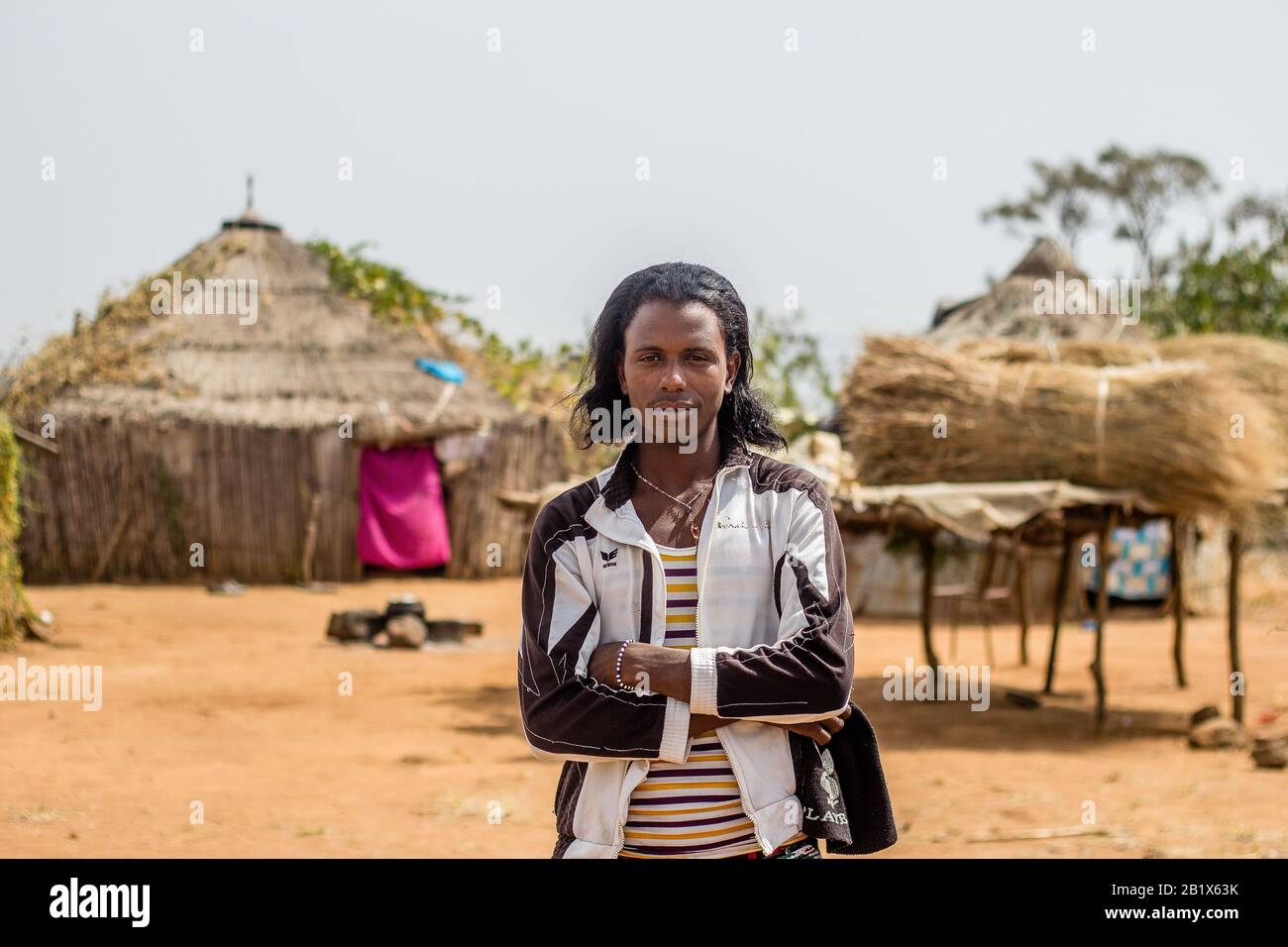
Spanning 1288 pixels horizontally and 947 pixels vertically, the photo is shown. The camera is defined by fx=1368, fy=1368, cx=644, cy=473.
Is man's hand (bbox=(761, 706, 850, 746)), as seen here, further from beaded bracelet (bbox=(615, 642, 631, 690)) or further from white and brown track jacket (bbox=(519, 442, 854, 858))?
beaded bracelet (bbox=(615, 642, 631, 690))

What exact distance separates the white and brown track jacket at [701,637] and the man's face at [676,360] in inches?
5.1

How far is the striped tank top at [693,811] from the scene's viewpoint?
2027 millimetres

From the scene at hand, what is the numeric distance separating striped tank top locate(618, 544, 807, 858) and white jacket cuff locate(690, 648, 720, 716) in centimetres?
6

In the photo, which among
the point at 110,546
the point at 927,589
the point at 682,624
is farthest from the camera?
the point at 110,546

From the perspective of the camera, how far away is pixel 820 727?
2107mm

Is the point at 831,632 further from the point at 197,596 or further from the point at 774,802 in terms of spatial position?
the point at 197,596

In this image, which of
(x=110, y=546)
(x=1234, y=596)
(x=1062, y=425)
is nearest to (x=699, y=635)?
(x=1062, y=425)

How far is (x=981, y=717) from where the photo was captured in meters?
10.0

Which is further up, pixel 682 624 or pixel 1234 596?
pixel 682 624

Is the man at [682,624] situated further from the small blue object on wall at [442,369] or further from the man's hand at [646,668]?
the small blue object on wall at [442,369]

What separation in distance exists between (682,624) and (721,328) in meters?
0.47

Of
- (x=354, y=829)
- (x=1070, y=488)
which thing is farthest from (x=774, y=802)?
(x=1070, y=488)

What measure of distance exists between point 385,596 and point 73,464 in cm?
449

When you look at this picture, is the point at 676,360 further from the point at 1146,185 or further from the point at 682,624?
the point at 1146,185
